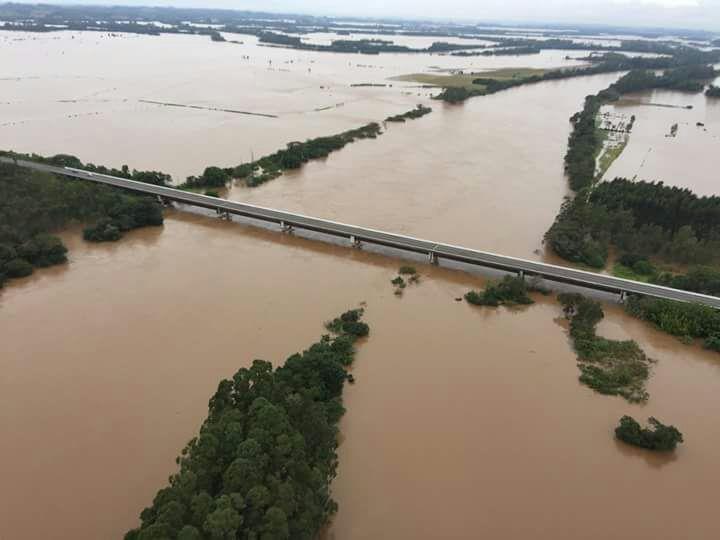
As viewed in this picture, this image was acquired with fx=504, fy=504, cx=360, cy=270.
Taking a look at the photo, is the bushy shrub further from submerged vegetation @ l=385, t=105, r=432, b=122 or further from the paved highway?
submerged vegetation @ l=385, t=105, r=432, b=122

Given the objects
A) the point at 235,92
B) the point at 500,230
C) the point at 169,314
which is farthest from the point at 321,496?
the point at 235,92

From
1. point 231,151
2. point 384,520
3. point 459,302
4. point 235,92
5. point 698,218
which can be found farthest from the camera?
point 235,92

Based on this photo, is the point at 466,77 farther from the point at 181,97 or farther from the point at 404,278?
the point at 404,278

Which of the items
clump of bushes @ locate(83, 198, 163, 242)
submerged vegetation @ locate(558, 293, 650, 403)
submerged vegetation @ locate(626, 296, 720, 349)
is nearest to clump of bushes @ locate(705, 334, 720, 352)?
submerged vegetation @ locate(626, 296, 720, 349)

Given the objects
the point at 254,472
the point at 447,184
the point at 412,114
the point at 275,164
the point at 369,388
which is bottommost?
the point at 412,114

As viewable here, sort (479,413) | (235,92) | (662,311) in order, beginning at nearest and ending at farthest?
1. (479,413)
2. (662,311)
3. (235,92)

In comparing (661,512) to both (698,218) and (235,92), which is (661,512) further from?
(235,92)

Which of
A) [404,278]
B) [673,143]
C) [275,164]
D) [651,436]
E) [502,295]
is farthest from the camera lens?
[673,143]

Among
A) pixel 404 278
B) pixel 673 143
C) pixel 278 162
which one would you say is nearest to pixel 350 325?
pixel 404 278
